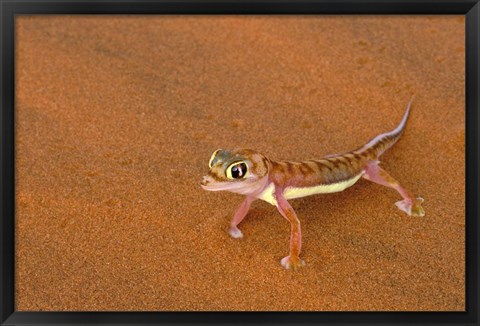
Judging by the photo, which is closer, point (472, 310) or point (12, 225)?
point (472, 310)

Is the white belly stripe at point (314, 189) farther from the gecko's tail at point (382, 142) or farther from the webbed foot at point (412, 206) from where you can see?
the webbed foot at point (412, 206)

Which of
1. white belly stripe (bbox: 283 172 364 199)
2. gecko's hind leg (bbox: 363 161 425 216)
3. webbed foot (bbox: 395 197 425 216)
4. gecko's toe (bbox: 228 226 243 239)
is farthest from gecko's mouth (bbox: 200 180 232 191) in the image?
webbed foot (bbox: 395 197 425 216)

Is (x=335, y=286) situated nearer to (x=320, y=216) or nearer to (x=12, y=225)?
(x=320, y=216)

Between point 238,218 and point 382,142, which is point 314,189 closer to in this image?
point 238,218

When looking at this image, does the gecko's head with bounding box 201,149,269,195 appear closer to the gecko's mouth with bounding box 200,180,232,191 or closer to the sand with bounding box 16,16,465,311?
the gecko's mouth with bounding box 200,180,232,191

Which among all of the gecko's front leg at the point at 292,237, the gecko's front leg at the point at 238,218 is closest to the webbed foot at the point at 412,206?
the gecko's front leg at the point at 292,237
